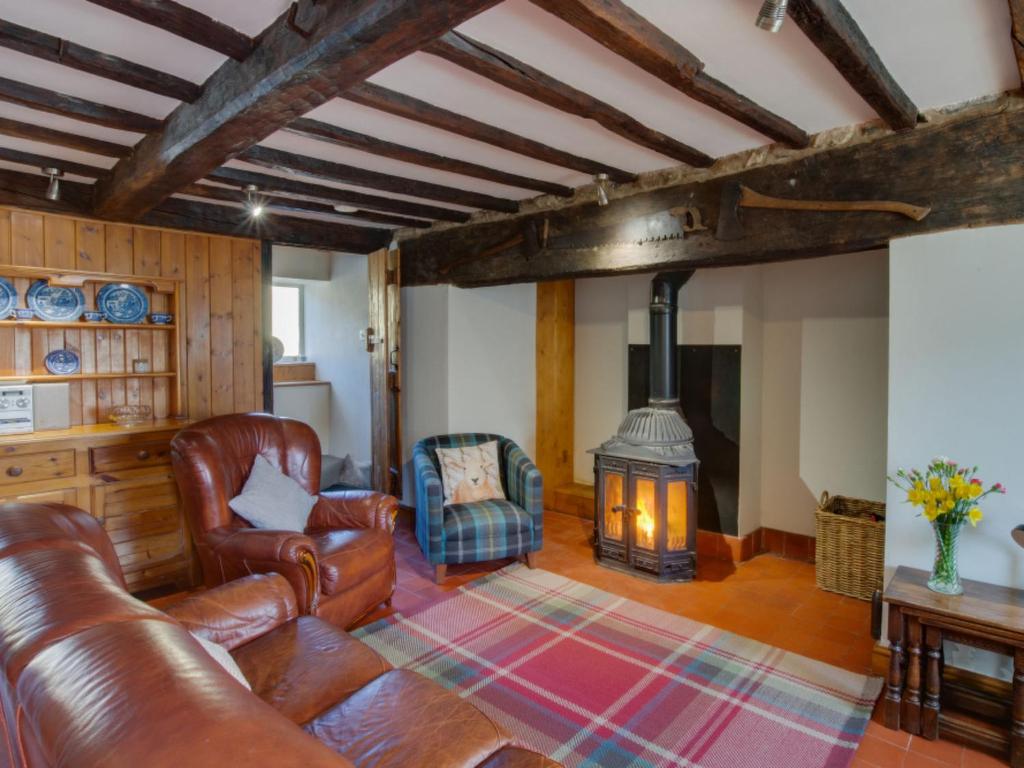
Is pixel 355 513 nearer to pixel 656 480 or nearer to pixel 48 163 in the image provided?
pixel 656 480

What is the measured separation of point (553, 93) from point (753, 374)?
2741 mm


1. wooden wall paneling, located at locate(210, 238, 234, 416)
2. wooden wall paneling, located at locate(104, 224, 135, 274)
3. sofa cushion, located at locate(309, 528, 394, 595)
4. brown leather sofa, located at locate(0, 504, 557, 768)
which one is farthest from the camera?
wooden wall paneling, located at locate(210, 238, 234, 416)

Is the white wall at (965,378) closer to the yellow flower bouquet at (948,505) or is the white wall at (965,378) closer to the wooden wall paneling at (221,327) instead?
the yellow flower bouquet at (948,505)

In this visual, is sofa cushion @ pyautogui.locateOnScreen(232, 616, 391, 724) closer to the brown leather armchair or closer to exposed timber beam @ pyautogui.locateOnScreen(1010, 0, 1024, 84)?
the brown leather armchair

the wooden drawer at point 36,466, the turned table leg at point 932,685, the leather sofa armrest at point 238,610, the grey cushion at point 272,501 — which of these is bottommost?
the turned table leg at point 932,685

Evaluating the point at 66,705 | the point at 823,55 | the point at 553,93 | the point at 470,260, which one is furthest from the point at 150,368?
the point at 823,55

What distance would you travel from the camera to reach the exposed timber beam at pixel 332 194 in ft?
9.86

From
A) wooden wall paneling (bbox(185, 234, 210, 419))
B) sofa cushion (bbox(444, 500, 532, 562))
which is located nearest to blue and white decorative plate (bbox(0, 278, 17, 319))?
wooden wall paneling (bbox(185, 234, 210, 419))

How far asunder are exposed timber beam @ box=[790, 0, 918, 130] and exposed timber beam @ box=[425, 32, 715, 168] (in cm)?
73

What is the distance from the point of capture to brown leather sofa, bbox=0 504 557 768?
766 mm

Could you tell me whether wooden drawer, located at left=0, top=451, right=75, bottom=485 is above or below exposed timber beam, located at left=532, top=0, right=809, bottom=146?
below

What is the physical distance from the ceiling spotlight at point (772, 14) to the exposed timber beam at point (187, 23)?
1402 millimetres

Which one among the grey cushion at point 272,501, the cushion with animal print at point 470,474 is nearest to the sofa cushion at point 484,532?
the cushion with animal print at point 470,474

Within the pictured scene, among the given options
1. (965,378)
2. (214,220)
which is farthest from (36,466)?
(965,378)
